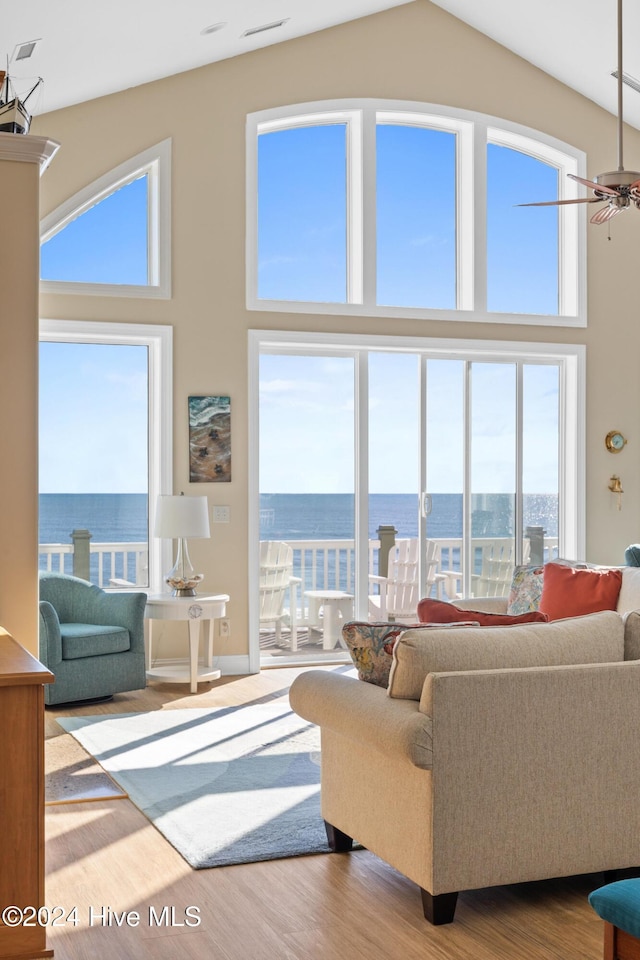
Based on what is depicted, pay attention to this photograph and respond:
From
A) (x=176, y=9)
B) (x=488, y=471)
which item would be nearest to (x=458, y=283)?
(x=488, y=471)

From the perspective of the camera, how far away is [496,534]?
327 inches

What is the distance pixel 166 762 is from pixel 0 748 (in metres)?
2.27

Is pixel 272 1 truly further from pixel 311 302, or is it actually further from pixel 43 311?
pixel 43 311

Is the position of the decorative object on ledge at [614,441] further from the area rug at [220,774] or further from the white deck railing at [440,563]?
the area rug at [220,774]

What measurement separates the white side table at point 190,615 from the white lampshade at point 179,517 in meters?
0.43

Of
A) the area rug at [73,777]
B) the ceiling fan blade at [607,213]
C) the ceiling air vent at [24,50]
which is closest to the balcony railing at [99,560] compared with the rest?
the area rug at [73,777]

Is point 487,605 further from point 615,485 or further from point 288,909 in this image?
point 615,485

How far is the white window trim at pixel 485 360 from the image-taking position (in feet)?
24.5

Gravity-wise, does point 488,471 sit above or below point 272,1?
below

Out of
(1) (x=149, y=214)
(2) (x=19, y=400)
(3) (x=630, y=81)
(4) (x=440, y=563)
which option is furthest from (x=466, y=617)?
(3) (x=630, y=81)

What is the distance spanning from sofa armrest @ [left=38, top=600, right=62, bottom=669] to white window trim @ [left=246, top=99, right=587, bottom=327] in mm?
2655

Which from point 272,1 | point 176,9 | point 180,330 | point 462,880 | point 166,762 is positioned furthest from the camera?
point 180,330

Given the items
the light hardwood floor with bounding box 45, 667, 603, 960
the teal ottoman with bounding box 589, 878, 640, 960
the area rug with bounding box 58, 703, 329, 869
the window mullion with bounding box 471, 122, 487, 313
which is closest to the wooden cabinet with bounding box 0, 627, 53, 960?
the light hardwood floor with bounding box 45, 667, 603, 960

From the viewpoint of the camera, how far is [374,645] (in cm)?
355
